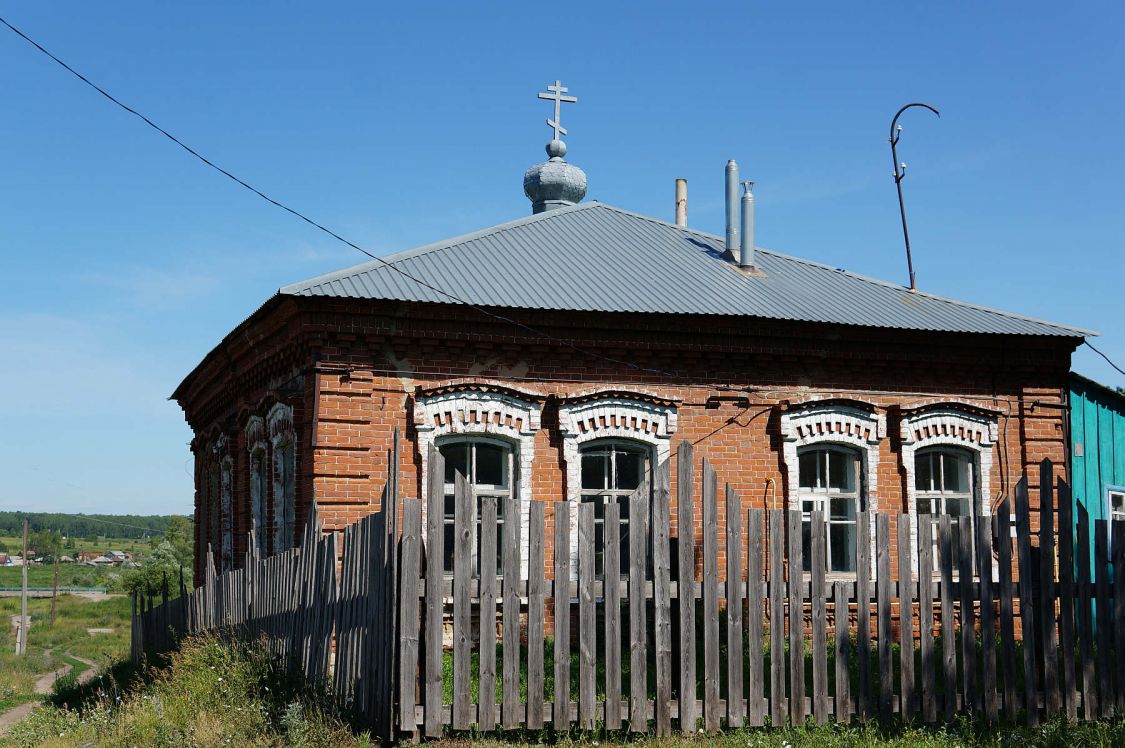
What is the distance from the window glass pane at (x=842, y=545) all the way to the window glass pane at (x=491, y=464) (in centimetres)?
390

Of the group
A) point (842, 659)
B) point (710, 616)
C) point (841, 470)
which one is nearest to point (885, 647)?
point (842, 659)

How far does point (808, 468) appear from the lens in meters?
14.1

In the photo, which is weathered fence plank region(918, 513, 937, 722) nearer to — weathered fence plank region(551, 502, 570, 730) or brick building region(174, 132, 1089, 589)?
weathered fence plank region(551, 502, 570, 730)

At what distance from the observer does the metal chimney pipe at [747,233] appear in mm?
15281

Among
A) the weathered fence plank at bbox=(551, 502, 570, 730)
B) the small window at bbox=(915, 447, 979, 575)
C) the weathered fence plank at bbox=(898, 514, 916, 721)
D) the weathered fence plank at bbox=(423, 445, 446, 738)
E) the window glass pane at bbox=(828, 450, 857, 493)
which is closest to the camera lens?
the weathered fence plank at bbox=(423, 445, 446, 738)

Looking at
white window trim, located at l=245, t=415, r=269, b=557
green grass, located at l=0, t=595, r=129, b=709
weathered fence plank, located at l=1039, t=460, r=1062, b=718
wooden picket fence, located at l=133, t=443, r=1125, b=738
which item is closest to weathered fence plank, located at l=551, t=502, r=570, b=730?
wooden picket fence, located at l=133, t=443, r=1125, b=738

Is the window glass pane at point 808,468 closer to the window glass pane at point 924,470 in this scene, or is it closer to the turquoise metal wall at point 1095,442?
the window glass pane at point 924,470

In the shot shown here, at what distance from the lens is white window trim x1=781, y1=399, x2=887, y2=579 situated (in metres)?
13.7

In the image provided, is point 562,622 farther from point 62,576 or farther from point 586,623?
point 62,576

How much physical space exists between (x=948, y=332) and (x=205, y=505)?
12.0m

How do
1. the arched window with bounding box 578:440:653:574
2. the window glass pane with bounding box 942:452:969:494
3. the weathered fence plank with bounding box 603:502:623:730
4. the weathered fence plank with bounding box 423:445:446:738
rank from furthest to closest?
the window glass pane with bounding box 942:452:969:494 < the arched window with bounding box 578:440:653:574 < the weathered fence plank with bounding box 603:502:623:730 < the weathered fence plank with bounding box 423:445:446:738

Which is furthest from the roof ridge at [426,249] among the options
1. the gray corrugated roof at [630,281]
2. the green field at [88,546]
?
the green field at [88,546]

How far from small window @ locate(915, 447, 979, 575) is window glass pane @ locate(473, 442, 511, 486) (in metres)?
4.88

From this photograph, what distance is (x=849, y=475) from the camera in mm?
14094
